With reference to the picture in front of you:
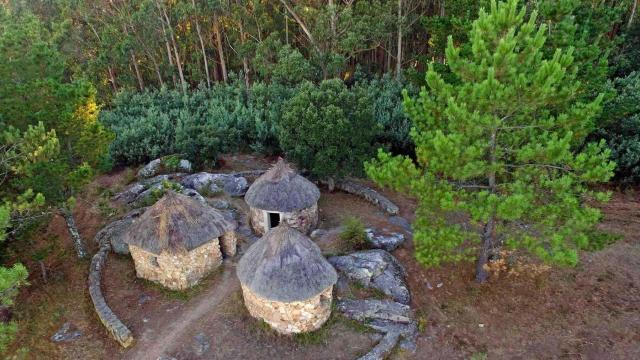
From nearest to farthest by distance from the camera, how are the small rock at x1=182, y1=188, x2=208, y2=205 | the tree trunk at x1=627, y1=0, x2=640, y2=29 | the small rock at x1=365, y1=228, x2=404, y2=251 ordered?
the small rock at x1=365, y1=228, x2=404, y2=251, the small rock at x1=182, y1=188, x2=208, y2=205, the tree trunk at x1=627, y1=0, x2=640, y2=29

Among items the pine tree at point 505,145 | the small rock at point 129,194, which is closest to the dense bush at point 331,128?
the pine tree at point 505,145

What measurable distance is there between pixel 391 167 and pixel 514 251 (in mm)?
9171

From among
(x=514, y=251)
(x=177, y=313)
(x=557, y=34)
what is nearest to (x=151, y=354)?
(x=177, y=313)

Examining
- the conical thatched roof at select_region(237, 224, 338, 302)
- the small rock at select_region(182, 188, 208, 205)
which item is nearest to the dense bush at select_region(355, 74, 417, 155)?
the small rock at select_region(182, 188, 208, 205)

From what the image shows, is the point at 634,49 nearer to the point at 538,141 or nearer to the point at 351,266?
the point at 538,141

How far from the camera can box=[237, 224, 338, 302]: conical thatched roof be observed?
14.9 m

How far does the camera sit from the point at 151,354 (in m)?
15.3

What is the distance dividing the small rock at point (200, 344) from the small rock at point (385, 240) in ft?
27.1

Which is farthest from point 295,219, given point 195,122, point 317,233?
point 195,122

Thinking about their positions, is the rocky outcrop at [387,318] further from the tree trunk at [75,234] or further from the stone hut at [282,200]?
the tree trunk at [75,234]

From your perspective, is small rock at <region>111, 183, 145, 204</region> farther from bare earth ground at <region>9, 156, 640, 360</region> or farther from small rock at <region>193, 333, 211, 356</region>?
small rock at <region>193, 333, 211, 356</region>

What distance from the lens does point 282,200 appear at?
20172 mm

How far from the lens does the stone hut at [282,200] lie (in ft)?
66.3

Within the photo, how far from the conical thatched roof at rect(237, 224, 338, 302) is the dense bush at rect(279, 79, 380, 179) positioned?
8608mm
